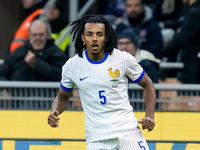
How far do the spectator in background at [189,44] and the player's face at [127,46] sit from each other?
0.37 m

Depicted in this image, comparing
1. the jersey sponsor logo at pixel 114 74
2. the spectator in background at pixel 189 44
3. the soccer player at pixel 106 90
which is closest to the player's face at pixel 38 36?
the spectator in background at pixel 189 44

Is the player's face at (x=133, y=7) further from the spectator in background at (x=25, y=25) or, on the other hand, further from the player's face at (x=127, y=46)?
the spectator in background at (x=25, y=25)

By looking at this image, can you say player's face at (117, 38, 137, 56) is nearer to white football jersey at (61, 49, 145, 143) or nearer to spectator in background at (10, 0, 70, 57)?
spectator in background at (10, 0, 70, 57)

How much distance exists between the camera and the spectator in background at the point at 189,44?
17.1ft

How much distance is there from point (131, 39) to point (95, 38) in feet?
7.14

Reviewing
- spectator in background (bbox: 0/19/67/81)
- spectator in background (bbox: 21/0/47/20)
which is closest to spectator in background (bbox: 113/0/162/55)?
spectator in background (bbox: 0/19/67/81)

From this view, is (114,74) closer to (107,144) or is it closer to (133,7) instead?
(107,144)

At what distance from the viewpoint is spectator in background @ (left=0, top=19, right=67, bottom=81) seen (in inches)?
212

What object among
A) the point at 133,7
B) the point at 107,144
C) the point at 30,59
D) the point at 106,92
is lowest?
the point at 107,144

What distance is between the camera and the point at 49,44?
5414mm

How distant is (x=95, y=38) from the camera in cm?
310

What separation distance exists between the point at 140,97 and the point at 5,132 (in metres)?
1.74

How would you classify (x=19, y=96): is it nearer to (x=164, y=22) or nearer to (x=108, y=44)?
(x=164, y=22)

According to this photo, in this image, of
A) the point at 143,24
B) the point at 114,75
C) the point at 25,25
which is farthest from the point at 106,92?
the point at 25,25
